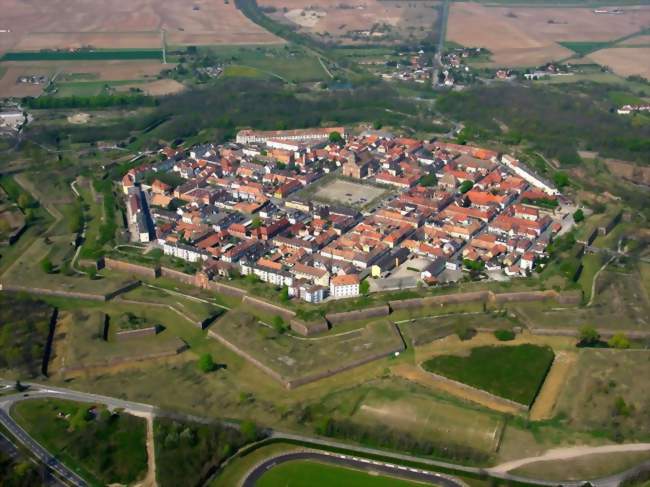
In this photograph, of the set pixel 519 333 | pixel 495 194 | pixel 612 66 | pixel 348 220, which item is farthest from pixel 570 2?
pixel 519 333

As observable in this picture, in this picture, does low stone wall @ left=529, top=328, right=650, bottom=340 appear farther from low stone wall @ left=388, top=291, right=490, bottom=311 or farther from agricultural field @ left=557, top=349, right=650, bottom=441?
low stone wall @ left=388, top=291, right=490, bottom=311

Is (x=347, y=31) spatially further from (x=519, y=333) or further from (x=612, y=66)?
(x=519, y=333)

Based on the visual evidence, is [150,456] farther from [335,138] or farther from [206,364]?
[335,138]

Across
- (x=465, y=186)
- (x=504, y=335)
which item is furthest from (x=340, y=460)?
(x=465, y=186)

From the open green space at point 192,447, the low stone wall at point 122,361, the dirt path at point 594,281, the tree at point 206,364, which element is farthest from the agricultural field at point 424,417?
the dirt path at point 594,281

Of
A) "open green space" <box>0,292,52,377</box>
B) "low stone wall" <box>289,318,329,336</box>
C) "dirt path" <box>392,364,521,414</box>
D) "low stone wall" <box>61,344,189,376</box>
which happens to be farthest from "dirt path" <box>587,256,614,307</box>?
"open green space" <box>0,292,52,377</box>

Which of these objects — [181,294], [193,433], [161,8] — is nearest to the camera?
[193,433]
